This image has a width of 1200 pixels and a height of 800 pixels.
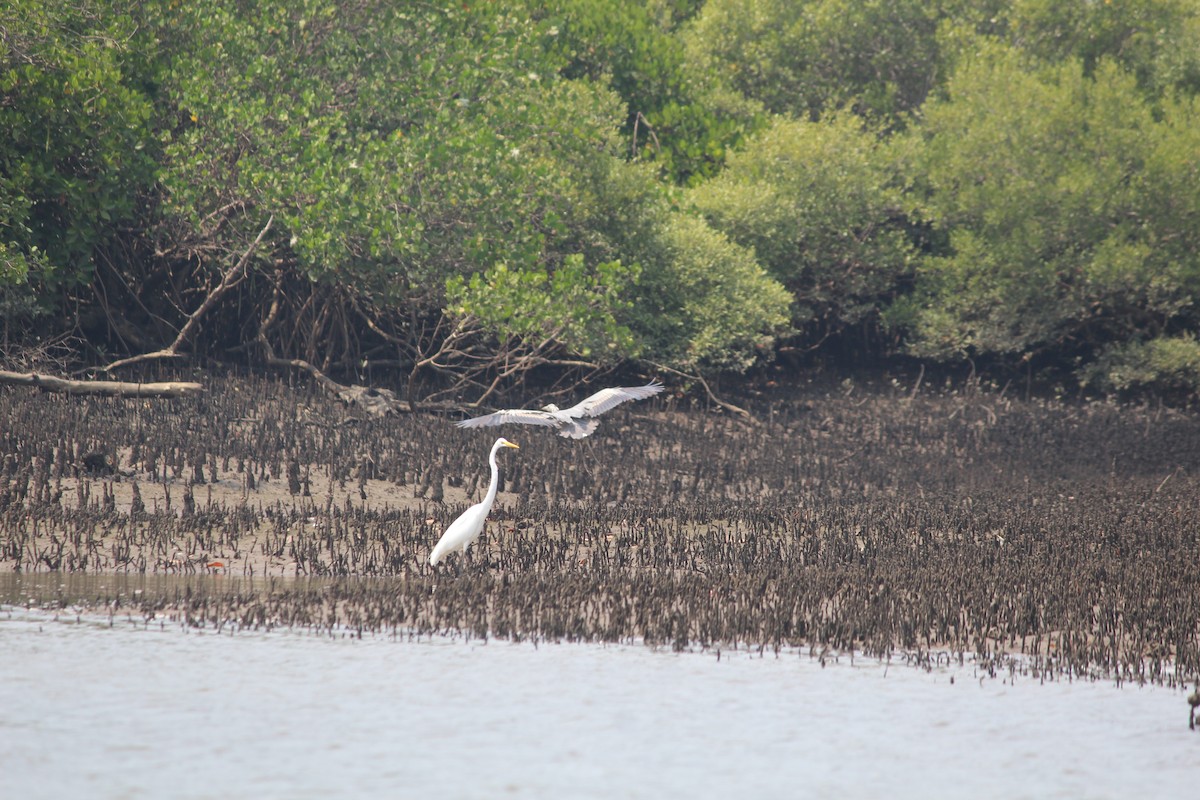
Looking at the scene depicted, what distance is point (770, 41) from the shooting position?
85.9ft

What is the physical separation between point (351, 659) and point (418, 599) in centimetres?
116

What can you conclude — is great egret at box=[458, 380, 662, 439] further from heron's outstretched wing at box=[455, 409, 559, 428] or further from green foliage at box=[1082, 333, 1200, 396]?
green foliage at box=[1082, 333, 1200, 396]

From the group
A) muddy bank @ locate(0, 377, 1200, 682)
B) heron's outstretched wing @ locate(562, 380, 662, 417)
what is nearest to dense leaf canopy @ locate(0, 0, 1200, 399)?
muddy bank @ locate(0, 377, 1200, 682)

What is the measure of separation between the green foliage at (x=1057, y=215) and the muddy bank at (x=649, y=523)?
9.31ft

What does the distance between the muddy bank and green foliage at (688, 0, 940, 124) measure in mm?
9451

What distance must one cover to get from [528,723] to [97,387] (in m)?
10.0

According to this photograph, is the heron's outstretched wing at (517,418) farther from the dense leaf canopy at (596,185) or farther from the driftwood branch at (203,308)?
the driftwood branch at (203,308)

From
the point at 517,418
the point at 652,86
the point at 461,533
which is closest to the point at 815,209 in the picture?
the point at 652,86

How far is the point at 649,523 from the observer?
1228cm

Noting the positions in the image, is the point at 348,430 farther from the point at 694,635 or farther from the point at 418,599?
the point at 694,635

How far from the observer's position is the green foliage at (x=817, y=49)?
26.1 meters

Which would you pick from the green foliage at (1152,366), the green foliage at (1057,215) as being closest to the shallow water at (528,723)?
the green foliage at (1152,366)

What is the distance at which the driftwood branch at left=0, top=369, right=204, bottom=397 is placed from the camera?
1460cm

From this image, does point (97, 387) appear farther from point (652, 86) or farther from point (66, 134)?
point (652, 86)
